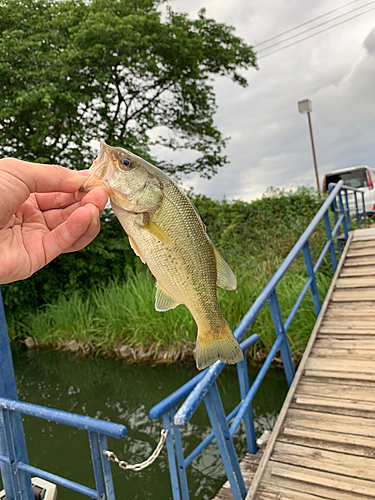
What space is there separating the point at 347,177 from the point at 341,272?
5330mm

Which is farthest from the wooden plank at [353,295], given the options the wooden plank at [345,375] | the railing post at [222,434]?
the railing post at [222,434]

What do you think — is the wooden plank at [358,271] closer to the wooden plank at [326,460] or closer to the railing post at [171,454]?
the wooden plank at [326,460]

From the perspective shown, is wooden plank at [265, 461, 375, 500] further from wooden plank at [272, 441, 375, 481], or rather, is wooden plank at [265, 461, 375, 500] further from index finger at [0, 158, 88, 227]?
index finger at [0, 158, 88, 227]

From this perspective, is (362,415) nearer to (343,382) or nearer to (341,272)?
(343,382)

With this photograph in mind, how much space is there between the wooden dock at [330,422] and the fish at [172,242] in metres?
2.13

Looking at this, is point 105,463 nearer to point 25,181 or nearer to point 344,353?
point 25,181

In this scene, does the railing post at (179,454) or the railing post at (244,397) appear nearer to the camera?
the railing post at (179,454)

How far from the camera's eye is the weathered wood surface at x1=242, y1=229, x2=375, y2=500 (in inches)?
96.7

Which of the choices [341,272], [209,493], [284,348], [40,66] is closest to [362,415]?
[284,348]

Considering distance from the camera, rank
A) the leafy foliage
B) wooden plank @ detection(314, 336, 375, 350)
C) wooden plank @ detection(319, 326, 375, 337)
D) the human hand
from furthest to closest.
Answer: the leafy foliage < wooden plank @ detection(319, 326, 375, 337) < wooden plank @ detection(314, 336, 375, 350) < the human hand

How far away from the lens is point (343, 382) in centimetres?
338

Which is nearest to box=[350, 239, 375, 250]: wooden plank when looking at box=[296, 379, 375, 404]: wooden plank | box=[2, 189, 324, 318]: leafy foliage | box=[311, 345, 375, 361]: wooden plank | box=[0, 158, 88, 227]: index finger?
box=[2, 189, 324, 318]: leafy foliage

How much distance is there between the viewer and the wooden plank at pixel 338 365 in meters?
3.44

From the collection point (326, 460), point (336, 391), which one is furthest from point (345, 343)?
point (326, 460)
